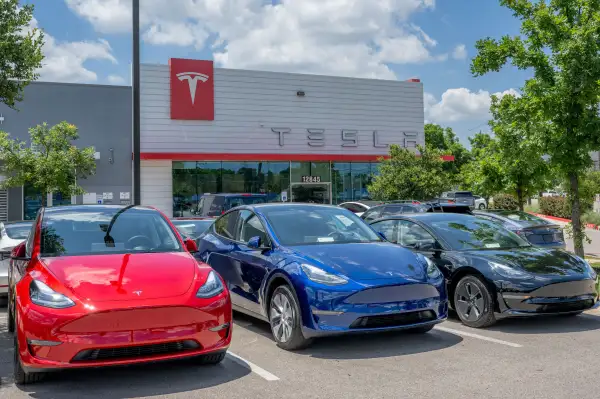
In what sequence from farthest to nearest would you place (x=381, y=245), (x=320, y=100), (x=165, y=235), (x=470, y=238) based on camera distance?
(x=320, y=100) < (x=470, y=238) < (x=381, y=245) < (x=165, y=235)

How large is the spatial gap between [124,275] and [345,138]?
1053 inches

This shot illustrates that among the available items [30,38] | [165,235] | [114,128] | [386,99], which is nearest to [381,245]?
[165,235]

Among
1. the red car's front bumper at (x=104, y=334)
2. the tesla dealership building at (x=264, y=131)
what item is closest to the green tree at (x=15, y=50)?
the red car's front bumper at (x=104, y=334)

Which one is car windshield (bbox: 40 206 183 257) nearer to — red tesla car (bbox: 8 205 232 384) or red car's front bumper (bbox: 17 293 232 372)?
red tesla car (bbox: 8 205 232 384)

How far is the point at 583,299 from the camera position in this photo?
725 cm

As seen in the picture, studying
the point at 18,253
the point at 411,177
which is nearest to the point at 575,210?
the point at 18,253

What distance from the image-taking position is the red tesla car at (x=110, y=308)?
4703mm

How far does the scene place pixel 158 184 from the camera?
27781 mm

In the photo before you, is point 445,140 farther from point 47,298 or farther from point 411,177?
point 47,298

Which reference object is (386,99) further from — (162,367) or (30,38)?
(162,367)

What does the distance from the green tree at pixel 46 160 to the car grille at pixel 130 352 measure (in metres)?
18.0

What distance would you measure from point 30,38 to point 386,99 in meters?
25.8

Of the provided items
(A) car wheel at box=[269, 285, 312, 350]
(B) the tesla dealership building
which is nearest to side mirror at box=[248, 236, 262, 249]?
(A) car wheel at box=[269, 285, 312, 350]

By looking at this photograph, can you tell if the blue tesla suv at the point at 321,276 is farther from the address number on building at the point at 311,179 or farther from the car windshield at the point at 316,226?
the address number on building at the point at 311,179
